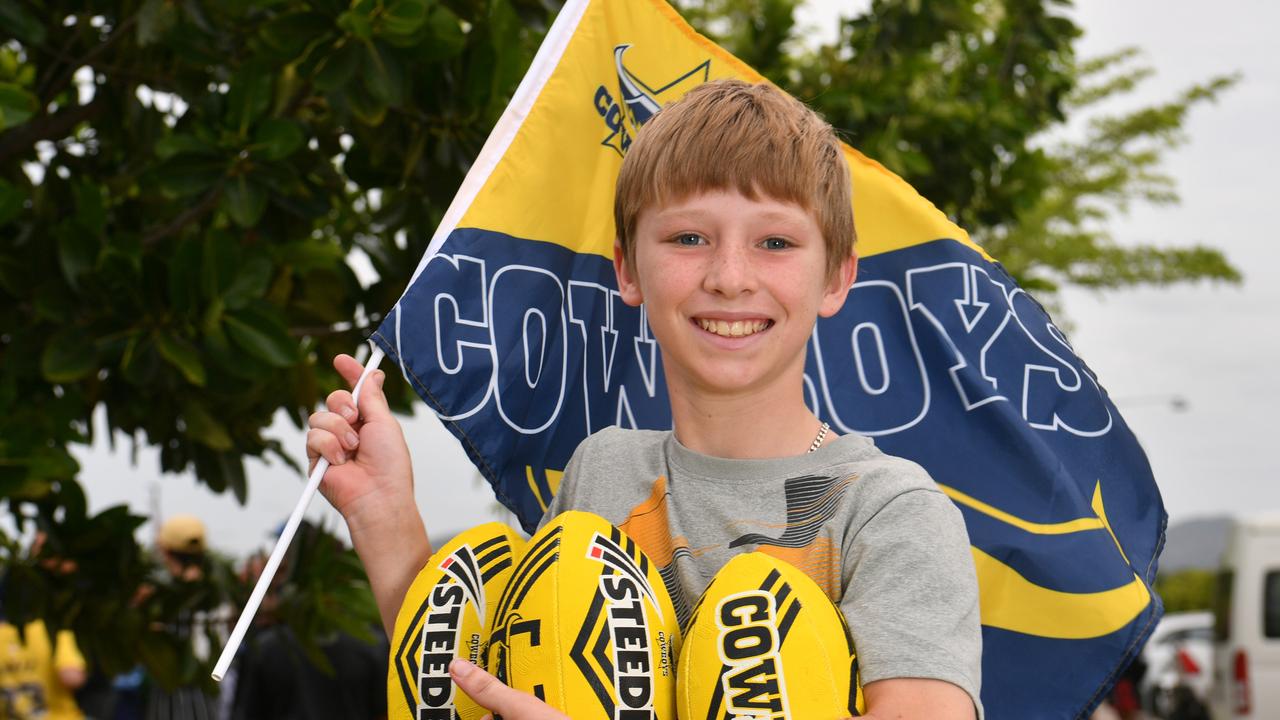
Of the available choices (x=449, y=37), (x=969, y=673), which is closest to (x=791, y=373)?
(x=969, y=673)

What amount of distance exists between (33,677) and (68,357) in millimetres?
5097

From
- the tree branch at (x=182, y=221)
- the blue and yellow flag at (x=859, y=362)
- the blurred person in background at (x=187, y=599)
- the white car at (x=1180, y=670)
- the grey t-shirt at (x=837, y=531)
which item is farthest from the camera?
the white car at (x=1180, y=670)

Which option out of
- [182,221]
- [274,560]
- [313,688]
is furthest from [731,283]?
[313,688]

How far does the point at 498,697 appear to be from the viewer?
1925 millimetres

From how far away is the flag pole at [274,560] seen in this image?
2125 millimetres

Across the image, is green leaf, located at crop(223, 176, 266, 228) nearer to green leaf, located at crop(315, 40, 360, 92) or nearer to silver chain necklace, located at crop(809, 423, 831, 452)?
green leaf, located at crop(315, 40, 360, 92)

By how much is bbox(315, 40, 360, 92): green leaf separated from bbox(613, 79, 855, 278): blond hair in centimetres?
159

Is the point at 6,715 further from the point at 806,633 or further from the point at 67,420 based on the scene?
the point at 806,633

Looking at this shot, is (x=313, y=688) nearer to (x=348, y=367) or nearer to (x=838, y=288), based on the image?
(x=348, y=367)

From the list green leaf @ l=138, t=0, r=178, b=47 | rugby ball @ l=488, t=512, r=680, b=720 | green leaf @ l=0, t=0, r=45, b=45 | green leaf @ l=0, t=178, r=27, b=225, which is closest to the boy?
rugby ball @ l=488, t=512, r=680, b=720

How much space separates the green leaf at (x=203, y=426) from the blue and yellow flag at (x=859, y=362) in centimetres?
171

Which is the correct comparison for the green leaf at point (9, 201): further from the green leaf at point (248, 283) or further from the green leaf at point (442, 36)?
the green leaf at point (442, 36)

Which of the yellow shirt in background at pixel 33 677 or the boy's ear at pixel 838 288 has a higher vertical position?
the boy's ear at pixel 838 288

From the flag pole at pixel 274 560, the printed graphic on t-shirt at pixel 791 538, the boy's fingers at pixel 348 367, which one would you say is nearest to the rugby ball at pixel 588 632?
the printed graphic on t-shirt at pixel 791 538
